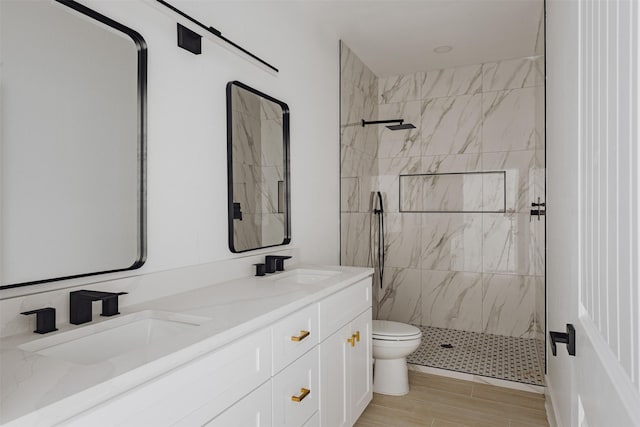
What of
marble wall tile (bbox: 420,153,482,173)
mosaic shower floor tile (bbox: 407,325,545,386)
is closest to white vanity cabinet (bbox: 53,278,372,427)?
mosaic shower floor tile (bbox: 407,325,545,386)

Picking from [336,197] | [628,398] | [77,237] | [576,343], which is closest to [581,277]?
[576,343]

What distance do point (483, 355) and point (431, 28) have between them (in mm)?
2640

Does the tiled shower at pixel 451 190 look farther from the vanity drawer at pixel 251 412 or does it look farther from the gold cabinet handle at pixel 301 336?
the vanity drawer at pixel 251 412

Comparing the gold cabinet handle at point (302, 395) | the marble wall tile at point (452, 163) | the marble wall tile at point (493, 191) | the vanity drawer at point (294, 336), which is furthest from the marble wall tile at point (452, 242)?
the gold cabinet handle at point (302, 395)

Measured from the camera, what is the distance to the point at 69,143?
1.31m

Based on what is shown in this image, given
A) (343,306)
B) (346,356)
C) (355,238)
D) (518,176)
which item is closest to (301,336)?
(343,306)

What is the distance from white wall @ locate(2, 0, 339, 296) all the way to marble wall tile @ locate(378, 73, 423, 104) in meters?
1.59

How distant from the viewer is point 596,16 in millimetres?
813

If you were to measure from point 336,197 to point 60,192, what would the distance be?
87.2 inches

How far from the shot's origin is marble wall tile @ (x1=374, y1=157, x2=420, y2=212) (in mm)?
4250

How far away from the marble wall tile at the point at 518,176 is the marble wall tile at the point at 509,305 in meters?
0.68

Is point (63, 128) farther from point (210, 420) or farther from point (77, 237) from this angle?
point (210, 420)

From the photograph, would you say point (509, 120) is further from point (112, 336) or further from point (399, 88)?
point (112, 336)

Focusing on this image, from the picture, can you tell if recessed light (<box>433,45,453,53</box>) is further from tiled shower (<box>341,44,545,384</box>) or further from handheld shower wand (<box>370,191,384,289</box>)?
handheld shower wand (<box>370,191,384,289</box>)
